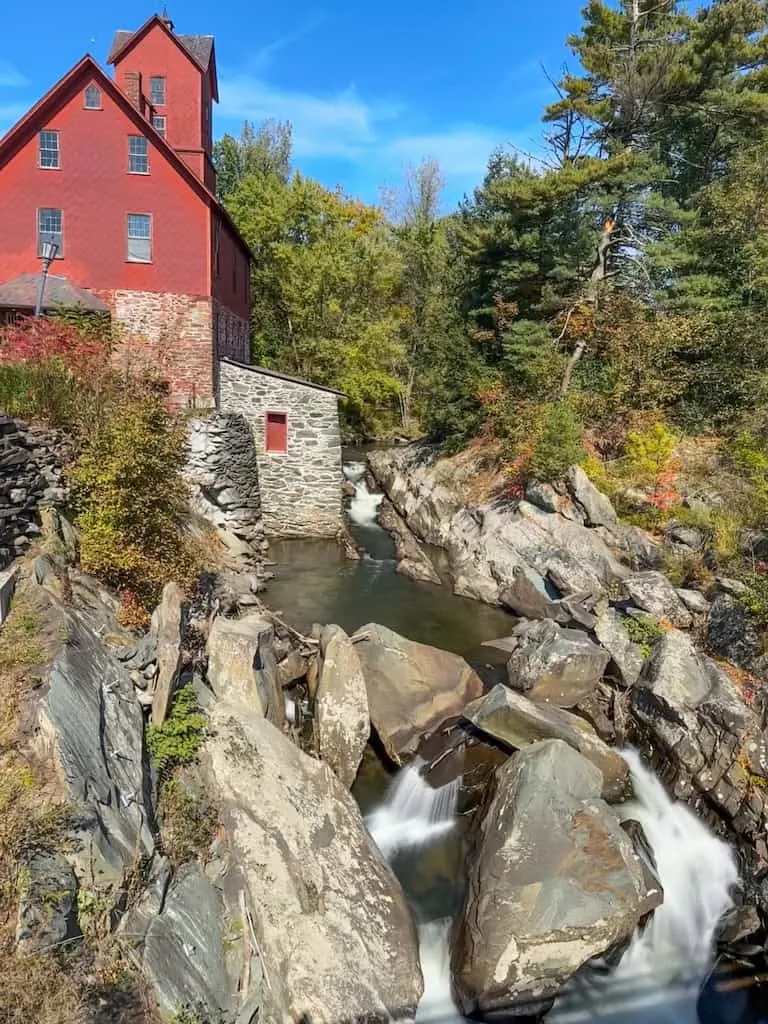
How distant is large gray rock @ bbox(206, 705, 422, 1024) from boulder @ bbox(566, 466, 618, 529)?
1054 centimetres

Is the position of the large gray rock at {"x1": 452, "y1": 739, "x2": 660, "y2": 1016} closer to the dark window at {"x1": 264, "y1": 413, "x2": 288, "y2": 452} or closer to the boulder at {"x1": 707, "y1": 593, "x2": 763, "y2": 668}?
the boulder at {"x1": 707, "y1": 593, "x2": 763, "y2": 668}

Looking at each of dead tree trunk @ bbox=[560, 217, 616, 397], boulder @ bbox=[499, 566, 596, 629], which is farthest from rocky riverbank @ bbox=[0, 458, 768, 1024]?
dead tree trunk @ bbox=[560, 217, 616, 397]

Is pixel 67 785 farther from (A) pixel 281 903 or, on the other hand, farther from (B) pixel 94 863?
(A) pixel 281 903

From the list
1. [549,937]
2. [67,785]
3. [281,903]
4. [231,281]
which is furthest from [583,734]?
[231,281]

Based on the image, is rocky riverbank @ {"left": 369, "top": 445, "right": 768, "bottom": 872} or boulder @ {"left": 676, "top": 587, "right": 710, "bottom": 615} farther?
boulder @ {"left": 676, "top": 587, "right": 710, "bottom": 615}

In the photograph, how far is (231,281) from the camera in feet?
77.0

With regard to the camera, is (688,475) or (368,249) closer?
(688,475)

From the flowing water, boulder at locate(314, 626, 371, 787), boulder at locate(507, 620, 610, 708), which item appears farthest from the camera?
the flowing water

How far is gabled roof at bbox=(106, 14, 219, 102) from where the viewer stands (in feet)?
67.5

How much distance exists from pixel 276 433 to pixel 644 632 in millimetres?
13029

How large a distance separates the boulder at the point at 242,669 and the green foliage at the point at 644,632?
22.5 feet

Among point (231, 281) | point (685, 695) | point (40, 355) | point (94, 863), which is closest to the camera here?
point (94, 863)

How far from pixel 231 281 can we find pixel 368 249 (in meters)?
10.1

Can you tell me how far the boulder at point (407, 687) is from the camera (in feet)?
31.8
